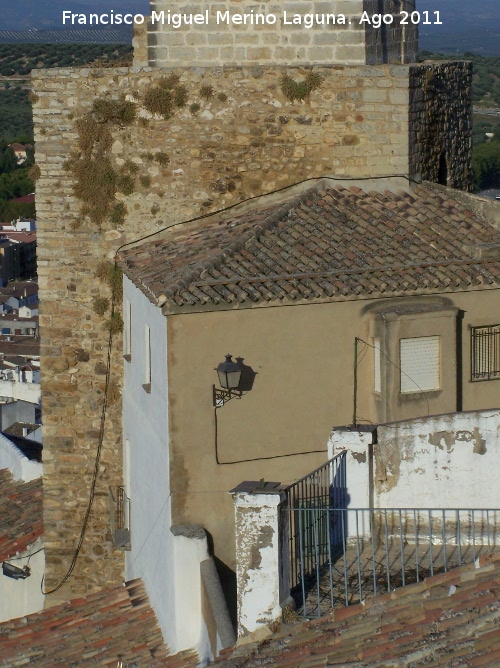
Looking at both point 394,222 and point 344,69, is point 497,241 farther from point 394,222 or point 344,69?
point 344,69

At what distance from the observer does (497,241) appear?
1318cm

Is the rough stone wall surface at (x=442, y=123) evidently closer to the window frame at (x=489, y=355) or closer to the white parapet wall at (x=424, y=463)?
the window frame at (x=489, y=355)

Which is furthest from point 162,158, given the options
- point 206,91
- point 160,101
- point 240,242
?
point 240,242

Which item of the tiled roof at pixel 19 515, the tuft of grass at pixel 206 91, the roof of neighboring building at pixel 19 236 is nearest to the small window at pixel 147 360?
the tuft of grass at pixel 206 91

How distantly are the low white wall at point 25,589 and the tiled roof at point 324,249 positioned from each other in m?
3.94

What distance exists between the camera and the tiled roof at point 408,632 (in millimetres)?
7418

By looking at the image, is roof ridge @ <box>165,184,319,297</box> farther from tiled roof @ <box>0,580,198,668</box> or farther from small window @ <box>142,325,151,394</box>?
tiled roof @ <box>0,580,198,668</box>

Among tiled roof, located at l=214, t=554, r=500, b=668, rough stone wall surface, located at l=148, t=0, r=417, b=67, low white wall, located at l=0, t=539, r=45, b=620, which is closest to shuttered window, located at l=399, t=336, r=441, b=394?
rough stone wall surface, located at l=148, t=0, r=417, b=67

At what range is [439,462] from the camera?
1007cm

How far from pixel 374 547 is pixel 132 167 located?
6100 millimetres

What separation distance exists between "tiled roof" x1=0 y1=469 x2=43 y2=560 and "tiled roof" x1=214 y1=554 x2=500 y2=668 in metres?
7.41

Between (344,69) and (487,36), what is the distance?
93.0 m

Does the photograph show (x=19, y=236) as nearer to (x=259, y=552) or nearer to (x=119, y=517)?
A: (x=119, y=517)

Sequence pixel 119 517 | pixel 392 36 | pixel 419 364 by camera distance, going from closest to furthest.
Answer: pixel 419 364 < pixel 119 517 < pixel 392 36
